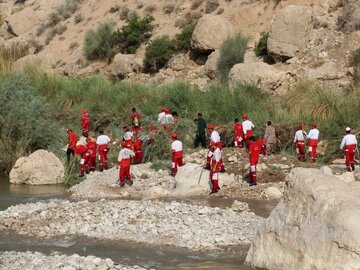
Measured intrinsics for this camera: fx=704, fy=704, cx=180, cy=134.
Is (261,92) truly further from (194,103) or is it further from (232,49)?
(232,49)

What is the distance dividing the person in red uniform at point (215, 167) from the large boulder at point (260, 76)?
12.1 metres

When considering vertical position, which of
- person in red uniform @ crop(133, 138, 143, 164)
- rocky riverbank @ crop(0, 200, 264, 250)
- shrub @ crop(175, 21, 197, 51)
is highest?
rocky riverbank @ crop(0, 200, 264, 250)

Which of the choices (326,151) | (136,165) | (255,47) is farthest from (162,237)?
(255,47)

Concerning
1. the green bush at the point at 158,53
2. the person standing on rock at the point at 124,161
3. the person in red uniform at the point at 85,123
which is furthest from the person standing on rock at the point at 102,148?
the green bush at the point at 158,53

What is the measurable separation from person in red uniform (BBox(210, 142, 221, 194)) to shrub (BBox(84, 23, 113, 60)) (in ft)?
83.4

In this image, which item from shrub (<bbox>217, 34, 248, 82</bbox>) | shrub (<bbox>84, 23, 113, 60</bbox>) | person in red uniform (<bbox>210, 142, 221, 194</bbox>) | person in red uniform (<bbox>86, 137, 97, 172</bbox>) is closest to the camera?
person in red uniform (<bbox>210, 142, 221, 194</bbox>)

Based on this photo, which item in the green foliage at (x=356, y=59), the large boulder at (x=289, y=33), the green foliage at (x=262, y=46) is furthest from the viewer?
the green foliage at (x=262, y=46)

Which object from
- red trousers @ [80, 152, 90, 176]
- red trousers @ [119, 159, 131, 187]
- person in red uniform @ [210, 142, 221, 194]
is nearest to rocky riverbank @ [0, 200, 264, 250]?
person in red uniform @ [210, 142, 221, 194]

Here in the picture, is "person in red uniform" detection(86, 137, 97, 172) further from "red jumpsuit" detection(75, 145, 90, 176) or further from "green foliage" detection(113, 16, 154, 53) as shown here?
"green foliage" detection(113, 16, 154, 53)

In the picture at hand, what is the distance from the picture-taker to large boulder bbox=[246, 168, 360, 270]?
31.6ft

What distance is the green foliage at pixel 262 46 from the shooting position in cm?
3721

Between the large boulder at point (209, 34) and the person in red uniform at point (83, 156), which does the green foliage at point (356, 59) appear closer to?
the large boulder at point (209, 34)

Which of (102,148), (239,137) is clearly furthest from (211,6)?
(102,148)

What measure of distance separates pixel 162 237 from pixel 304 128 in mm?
12284
